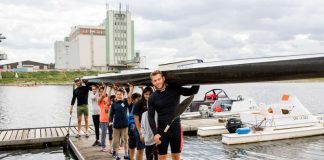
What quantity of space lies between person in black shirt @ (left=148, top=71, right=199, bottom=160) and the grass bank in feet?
423

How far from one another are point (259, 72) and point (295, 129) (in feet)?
43.7

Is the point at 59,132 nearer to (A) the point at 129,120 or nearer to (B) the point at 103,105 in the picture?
(B) the point at 103,105

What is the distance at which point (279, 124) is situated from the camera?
15984mm

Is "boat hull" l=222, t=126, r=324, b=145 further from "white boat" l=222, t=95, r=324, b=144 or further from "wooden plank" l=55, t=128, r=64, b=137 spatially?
"wooden plank" l=55, t=128, r=64, b=137

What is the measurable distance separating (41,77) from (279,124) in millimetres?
138873

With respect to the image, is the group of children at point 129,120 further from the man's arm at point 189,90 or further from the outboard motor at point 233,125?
the outboard motor at point 233,125

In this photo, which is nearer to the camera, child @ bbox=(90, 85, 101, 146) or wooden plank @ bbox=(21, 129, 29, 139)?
child @ bbox=(90, 85, 101, 146)

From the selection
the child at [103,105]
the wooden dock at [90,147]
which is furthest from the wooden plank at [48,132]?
the child at [103,105]

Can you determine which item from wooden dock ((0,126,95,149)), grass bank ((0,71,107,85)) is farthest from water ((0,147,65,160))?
grass bank ((0,71,107,85))

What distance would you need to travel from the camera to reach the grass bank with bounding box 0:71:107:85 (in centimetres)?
13606

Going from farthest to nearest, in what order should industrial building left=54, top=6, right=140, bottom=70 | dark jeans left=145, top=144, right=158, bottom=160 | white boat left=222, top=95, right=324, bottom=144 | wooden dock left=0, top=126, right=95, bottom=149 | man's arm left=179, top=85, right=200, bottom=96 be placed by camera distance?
industrial building left=54, top=6, right=140, bottom=70
white boat left=222, top=95, right=324, bottom=144
wooden dock left=0, top=126, right=95, bottom=149
dark jeans left=145, top=144, right=158, bottom=160
man's arm left=179, top=85, right=200, bottom=96

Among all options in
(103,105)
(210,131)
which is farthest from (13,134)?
(210,131)

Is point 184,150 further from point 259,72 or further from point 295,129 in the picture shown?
point 259,72

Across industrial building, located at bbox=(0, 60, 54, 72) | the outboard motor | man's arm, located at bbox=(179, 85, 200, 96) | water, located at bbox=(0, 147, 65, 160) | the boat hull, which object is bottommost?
water, located at bbox=(0, 147, 65, 160)
